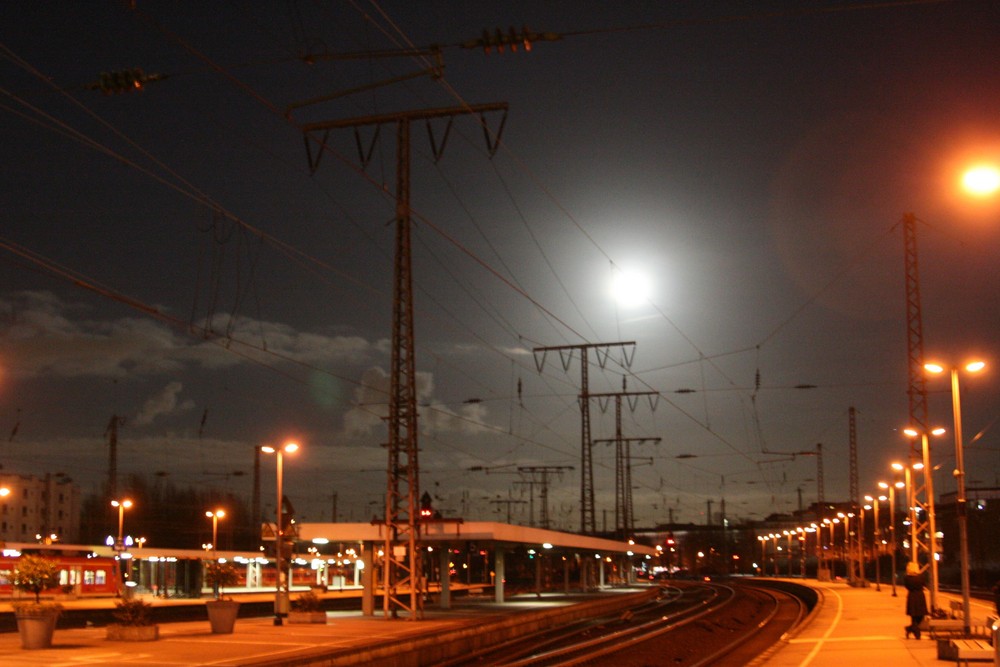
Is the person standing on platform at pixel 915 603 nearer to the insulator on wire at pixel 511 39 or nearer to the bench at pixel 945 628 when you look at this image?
the bench at pixel 945 628

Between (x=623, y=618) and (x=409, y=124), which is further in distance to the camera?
(x=623, y=618)

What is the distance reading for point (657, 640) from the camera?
1331 inches

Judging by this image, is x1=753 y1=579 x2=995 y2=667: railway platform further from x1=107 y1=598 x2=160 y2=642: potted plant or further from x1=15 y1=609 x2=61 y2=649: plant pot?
x1=15 y1=609 x2=61 y2=649: plant pot

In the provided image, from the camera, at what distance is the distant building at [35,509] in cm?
13038

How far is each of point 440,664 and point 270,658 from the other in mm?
5489

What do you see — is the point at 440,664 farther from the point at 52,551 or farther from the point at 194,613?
the point at 52,551

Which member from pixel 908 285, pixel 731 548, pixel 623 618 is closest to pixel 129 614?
pixel 623 618

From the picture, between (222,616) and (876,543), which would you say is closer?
(222,616)

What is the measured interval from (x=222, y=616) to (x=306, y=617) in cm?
513

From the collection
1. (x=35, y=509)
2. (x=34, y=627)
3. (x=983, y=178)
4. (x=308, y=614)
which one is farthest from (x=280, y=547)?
(x=35, y=509)

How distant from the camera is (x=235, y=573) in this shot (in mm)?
35906

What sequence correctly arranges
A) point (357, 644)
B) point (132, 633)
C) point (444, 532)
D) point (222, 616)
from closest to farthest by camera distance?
point (357, 644)
point (132, 633)
point (222, 616)
point (444, 532)

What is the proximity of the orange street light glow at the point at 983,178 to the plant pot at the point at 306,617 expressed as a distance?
26.6m

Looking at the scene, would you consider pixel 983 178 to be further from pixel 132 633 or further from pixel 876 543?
pixel 876 543
